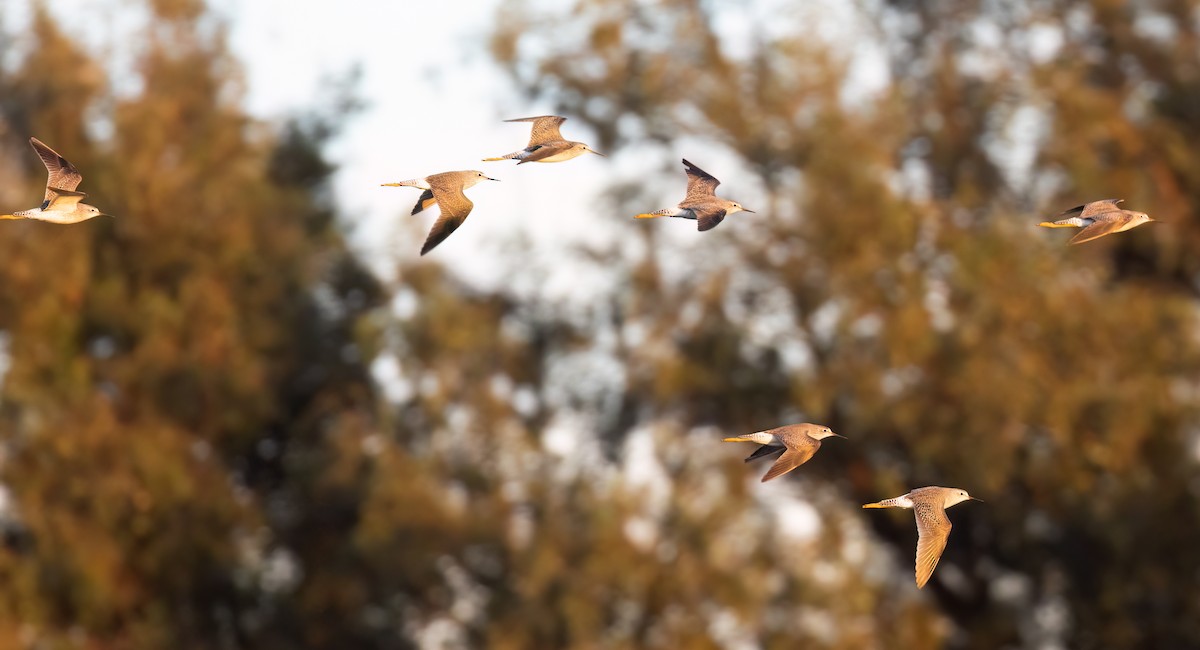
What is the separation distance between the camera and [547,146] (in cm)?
791

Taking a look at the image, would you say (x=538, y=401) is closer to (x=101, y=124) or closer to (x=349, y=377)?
(x=349, y=377)

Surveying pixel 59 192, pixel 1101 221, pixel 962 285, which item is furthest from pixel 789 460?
pixel 962 285

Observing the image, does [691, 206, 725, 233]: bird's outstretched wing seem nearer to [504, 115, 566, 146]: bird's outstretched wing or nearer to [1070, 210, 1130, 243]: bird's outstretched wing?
[504, 115, 566, 146]: bird's outstretched wing

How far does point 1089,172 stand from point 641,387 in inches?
209

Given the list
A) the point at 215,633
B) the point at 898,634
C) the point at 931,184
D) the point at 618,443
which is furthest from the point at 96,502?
the point at 931,184

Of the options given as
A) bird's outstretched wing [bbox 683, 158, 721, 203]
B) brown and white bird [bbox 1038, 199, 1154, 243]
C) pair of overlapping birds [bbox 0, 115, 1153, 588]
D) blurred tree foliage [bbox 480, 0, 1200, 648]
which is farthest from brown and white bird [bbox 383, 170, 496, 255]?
blurred tree foliage [bbox 480, 0, 1200, 648]

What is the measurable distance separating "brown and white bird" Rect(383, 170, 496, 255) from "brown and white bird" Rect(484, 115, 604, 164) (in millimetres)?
261

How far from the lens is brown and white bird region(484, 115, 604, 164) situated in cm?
763

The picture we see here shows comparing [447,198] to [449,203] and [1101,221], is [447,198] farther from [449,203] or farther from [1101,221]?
[1101,221]

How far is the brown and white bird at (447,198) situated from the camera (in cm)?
738

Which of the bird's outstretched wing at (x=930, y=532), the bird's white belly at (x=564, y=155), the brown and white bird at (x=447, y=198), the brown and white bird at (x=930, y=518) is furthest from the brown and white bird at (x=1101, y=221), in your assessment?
the brown and white bird at (x=447, y=198)

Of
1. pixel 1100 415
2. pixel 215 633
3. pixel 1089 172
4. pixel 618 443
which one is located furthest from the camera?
pixel 618 443

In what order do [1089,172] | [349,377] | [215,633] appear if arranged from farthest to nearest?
[349,377]
[215,633]
[1089,172]

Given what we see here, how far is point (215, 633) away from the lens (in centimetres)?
1784
